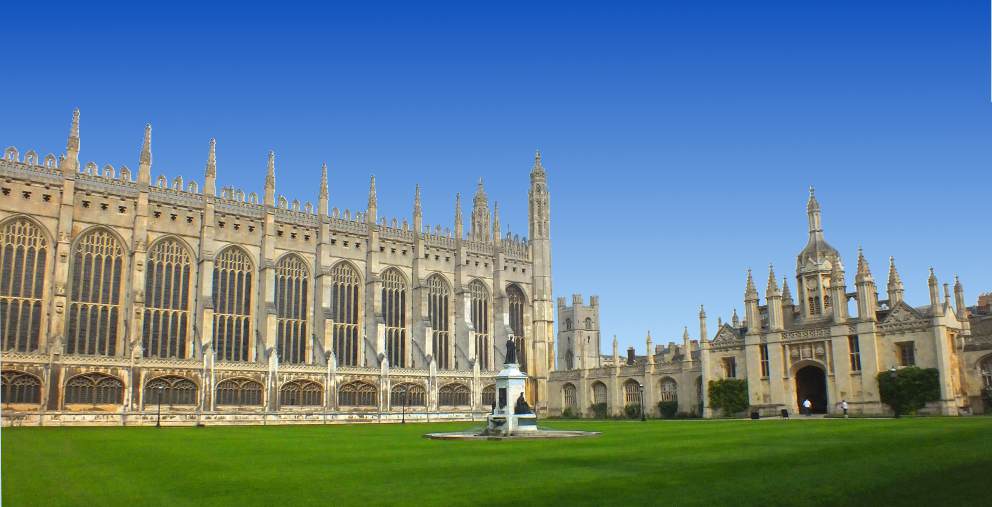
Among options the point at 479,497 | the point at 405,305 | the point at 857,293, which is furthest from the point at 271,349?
the point at 479,497

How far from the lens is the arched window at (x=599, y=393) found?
67312mm

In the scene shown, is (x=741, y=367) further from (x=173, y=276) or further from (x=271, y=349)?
(x=173, y=276)

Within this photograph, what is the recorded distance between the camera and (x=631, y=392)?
212 feet

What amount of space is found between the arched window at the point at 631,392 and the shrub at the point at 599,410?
7.10ft

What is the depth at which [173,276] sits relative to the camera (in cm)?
5541

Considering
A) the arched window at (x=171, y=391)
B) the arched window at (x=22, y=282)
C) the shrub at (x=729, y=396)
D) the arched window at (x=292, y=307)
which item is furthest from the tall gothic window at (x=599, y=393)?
the arched window at (x=22, y=282)

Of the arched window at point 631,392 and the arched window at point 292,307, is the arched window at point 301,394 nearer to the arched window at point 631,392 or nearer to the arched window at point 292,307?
the arched window at point 292,307

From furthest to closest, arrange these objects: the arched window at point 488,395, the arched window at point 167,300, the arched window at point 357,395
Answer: the arched window at point 488,395 < the arched window at point 357,395 < the arched window at point 167,300

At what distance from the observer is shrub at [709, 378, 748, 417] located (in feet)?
177

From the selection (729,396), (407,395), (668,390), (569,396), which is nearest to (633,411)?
(668,390)

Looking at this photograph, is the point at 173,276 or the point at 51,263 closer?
the point at 51,263

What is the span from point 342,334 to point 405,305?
22.6ft

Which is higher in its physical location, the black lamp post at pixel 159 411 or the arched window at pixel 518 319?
the arched window at pixel 518 319

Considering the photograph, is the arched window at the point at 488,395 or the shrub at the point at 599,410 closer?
the shrub at the point at 599,410
